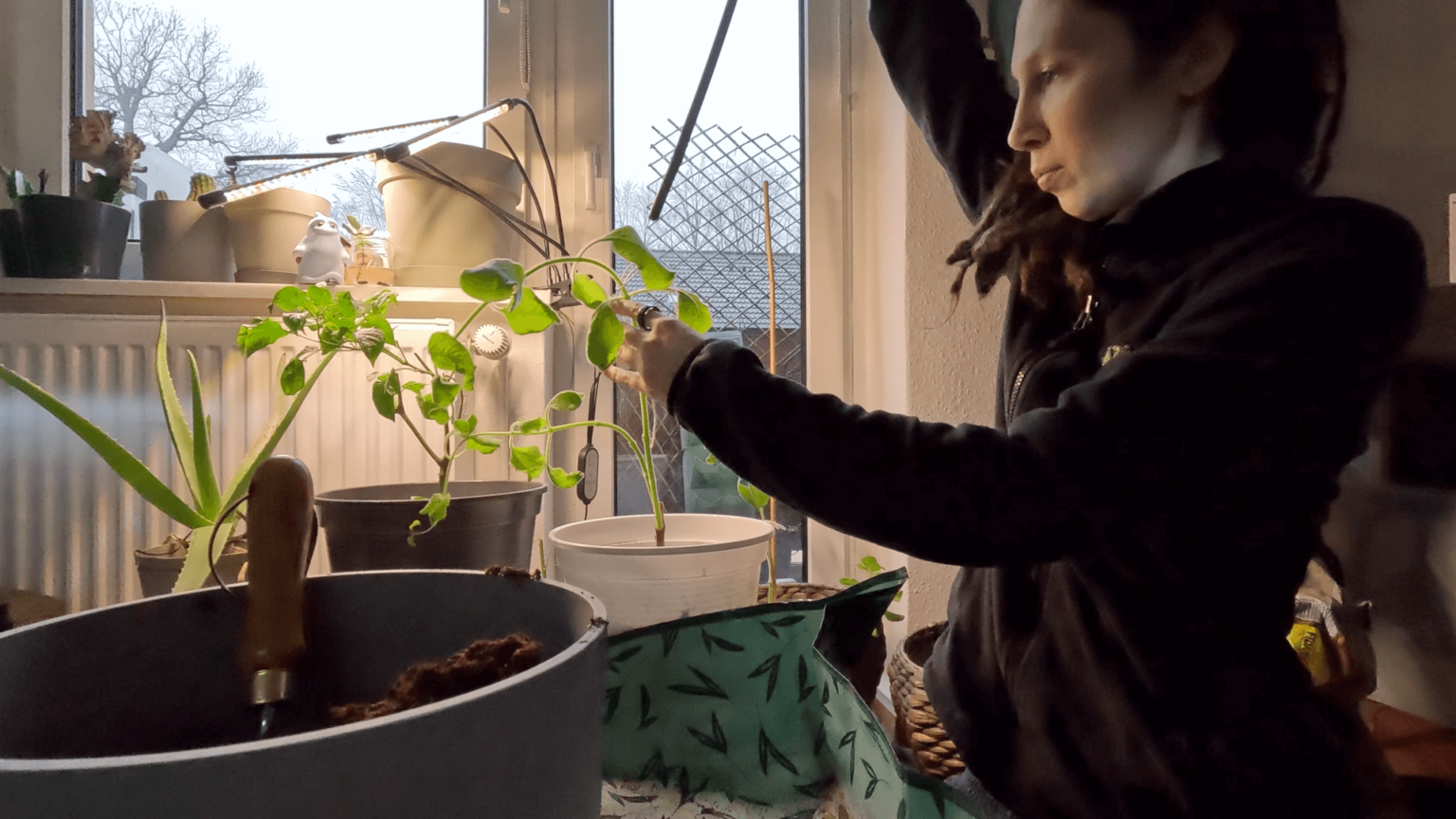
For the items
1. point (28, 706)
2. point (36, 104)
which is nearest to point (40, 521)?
point (36, 104)

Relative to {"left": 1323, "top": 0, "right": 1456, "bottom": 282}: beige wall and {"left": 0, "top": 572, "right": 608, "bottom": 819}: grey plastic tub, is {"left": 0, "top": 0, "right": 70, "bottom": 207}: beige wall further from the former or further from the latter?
{"left": 1323, "top": 0, "right": 1456, "bottom": 282}: beige wall

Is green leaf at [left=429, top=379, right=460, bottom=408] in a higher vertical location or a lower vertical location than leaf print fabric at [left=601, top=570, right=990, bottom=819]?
higher

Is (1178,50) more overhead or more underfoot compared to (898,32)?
more underfoot

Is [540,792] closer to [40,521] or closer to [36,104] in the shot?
[40,521]

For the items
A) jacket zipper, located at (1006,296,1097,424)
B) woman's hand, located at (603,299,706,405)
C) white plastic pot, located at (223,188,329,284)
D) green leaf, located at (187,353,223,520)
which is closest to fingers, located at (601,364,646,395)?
woman's hand, located at (603,299,706,405)

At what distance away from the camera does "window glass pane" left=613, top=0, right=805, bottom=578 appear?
3.79 feet

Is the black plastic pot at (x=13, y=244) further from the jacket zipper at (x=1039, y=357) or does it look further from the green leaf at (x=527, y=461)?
the jacket zipper at (x=1039, y=357)

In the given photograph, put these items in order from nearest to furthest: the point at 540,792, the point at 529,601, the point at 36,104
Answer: the point at 540,792 → the point at 529,601 → the point at 36,104

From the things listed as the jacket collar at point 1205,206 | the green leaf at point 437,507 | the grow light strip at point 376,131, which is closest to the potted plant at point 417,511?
the green leaf at point 437,507

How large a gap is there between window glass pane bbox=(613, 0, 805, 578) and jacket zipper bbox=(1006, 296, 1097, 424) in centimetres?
68

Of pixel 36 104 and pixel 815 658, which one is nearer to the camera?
pixel 815 658

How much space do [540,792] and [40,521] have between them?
3.64 ft

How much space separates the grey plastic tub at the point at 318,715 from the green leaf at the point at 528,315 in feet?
0.54

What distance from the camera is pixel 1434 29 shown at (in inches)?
16.4
